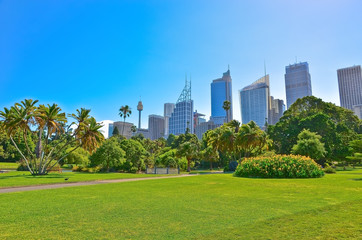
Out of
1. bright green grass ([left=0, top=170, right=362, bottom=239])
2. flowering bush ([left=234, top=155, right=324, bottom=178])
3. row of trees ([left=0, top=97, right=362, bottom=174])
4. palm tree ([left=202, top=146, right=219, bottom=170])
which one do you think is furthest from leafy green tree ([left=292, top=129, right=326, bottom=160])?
bright green grass ([left=0, top=170, right=362, bottom=239])

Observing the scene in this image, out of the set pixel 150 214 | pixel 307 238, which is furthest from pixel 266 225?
pixel 150 214

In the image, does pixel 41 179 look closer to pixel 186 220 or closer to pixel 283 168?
pixel 186 220

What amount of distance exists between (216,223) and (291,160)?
1947 cm

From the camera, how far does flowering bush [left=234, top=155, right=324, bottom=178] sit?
21.6 metres

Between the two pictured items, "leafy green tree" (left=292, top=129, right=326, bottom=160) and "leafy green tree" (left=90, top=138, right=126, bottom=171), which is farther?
"leafy green tree" (left=90, top=138, right=126, bottom=171)

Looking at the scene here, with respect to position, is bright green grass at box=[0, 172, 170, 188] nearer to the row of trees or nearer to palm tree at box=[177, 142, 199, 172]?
the row of trees

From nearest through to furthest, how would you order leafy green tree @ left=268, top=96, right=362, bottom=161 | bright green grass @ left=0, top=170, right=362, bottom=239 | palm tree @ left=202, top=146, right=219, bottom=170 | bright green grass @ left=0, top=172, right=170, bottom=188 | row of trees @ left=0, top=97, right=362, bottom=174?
bright green grass @ left=0, top=170, right=362, bottom=239, bright green grass @ left=0, top=172, right=170, bottom=188, row of trees @ left=0, top=97, right=362, bottom=174, leafy green tree @ left=268, top=96, right=362, bottom=161, palm tree @ left=202, top=146, right=219, bottom=170

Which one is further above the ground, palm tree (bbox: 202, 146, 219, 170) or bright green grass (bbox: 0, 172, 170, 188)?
palm tree (bbox: 202, 146, 219, 170)

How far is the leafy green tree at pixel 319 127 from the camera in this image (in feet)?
152

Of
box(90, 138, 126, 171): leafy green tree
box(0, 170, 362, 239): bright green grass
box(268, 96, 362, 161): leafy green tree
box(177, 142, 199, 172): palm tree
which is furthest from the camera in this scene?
box(268, 96, 362, 161): leafy green tree

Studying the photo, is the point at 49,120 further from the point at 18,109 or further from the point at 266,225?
the point at 266,225

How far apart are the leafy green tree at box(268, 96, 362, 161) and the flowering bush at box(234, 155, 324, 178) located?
25472 millimetres

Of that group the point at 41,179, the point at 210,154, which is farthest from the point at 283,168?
the point at 210,154

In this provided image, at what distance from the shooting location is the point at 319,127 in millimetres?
47312
